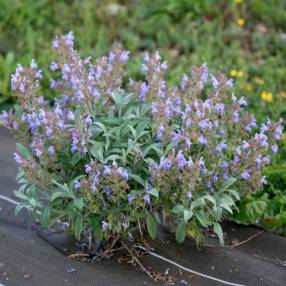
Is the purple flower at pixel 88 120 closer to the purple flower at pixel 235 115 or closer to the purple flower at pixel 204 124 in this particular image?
the purple flower at pixel 204 124

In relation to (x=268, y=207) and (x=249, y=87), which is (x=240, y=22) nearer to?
(x=249, y=87)

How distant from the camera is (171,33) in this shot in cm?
617

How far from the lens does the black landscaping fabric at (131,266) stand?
3217mm

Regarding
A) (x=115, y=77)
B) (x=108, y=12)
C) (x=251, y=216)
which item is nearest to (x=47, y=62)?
(x=108, y=12)

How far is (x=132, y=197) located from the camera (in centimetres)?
301

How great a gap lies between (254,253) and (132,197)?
0.85 meters

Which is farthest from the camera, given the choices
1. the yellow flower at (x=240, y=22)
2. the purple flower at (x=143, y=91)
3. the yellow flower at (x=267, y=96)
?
the yellow flower at (x=240, y=22)

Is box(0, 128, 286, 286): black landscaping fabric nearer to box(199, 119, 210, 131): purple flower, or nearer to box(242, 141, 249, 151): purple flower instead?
box(242, 141, 249, 151): purple flower

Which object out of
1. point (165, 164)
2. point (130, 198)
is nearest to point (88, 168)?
point (130, 198)

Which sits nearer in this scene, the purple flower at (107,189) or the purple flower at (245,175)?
the purple flower at (107,189)

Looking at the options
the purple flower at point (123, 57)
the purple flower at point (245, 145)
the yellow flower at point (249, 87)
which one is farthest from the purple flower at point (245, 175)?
the yellow flower at point (249, 87)

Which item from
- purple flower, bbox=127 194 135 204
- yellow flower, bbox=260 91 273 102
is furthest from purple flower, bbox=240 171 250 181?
yellow flower, bbox=260 91 273 102

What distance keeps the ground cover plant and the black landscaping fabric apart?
0.41ft

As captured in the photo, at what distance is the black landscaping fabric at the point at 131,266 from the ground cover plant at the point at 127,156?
0.13 meters
